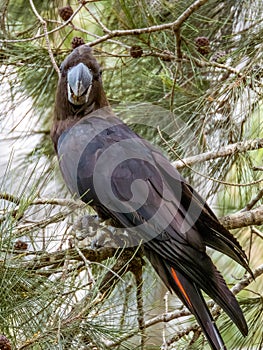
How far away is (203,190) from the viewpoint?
2.29 metres

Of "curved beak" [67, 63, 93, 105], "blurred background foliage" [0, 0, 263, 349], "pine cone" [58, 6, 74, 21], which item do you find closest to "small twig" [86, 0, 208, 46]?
"blurred background foliage" [0, 0, 263, 349]

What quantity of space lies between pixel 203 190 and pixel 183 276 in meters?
0.47

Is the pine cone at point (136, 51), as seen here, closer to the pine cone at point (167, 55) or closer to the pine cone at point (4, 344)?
the pine cone at point (167, 55)

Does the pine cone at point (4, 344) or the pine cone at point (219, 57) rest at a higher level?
the pine cone at point (219, 57)

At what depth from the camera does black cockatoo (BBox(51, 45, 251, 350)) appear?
184cm

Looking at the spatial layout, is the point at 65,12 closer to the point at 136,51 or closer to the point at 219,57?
the point at 136,51

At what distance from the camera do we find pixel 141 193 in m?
1.99

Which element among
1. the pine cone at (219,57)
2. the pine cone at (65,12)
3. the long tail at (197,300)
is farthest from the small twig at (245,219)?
the pine cone at (65,12)

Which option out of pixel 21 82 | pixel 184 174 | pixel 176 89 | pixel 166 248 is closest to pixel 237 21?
pixel 176 89

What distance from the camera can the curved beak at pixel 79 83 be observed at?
2178 mm

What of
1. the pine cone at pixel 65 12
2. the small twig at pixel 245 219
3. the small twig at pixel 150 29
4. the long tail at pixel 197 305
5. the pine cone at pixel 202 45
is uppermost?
the pine cone at pixel 65 12

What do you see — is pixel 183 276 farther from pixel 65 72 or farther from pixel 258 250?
pixel 258 250

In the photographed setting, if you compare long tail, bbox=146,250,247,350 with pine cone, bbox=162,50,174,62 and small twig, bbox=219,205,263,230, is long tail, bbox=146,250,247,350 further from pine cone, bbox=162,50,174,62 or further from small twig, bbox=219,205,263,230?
pine cone, bbox=162,50,174,62

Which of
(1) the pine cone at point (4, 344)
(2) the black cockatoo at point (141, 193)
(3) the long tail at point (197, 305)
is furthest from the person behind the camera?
(2) the black cockatoo at point (141, 193)
